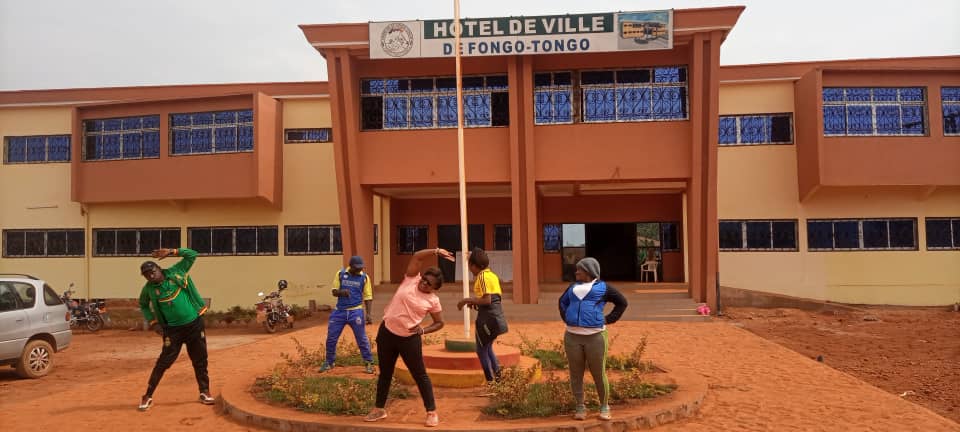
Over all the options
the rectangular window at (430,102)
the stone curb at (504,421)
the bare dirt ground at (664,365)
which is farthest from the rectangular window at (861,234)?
the stone curb at (504,421)

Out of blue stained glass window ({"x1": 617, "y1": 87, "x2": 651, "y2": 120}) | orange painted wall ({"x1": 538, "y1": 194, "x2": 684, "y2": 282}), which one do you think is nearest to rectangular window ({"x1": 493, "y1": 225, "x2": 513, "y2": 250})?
orange painted wall ({"x1": 538, "y1": 194, "x2": 684, "y2": 282})

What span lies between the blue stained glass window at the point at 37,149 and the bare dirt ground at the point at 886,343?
21.0 metres

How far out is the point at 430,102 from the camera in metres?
17.8

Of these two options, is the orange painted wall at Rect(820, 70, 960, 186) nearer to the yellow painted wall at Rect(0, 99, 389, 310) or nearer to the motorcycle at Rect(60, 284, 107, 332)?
the yellow painted wall at Rect(0, 99, 389, 310)

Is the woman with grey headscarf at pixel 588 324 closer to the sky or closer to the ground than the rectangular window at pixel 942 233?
closer to the ground

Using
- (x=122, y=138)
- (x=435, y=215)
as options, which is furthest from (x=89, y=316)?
Result: (x=435, y=215)

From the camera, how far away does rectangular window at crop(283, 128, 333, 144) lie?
66.7 feet

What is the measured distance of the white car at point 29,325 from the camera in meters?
9.79

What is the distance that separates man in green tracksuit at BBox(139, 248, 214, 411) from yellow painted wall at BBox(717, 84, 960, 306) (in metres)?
15.9

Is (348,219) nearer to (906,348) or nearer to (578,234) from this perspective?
(578,234)

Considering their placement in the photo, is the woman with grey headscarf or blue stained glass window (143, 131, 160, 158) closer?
the woman with grey headscarf

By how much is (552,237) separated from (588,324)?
1615cm

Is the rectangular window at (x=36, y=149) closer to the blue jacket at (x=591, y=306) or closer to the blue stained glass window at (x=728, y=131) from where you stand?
the blue stained glass window at (x=728, y=131)

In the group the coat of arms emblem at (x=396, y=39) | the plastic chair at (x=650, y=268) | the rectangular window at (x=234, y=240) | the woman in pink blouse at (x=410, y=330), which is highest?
the coat of arms emblem at (x=396, y=39)
